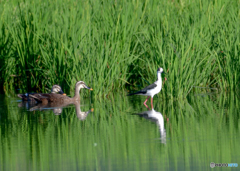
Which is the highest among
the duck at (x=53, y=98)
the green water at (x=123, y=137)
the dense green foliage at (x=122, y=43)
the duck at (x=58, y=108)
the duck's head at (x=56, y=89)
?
the dense green foliage at (x=122, y=43)

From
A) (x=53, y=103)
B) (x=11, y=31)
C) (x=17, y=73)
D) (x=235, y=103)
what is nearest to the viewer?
(x=235, y=103)

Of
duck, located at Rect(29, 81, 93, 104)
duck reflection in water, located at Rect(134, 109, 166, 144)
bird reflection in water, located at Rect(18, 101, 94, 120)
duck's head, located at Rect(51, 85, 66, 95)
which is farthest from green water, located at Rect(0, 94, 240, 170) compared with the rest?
duck's head, located at Rect(51, 85, 66, 95)

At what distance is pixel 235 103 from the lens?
11000mm

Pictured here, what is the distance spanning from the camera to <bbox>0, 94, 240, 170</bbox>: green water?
611 centimetres

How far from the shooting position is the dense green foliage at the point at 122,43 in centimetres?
1176

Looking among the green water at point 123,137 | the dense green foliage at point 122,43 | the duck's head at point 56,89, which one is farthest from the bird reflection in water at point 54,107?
the dense green foliage at point 122,43

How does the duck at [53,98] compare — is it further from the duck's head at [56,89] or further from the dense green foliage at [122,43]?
the dense green foliage at [122,43]

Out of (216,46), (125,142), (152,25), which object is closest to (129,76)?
(152,25)

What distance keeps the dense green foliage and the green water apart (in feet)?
3.38

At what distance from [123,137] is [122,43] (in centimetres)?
562

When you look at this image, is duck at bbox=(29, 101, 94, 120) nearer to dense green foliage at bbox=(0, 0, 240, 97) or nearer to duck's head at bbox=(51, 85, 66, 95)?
duck's head at bbox=(51, 85, 66, 95)

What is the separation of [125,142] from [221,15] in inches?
263

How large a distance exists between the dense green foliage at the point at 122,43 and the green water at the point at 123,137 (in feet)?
3.38

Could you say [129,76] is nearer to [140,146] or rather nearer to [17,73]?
[17,73]
